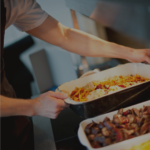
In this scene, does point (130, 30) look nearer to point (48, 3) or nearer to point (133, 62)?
point (133, 62)

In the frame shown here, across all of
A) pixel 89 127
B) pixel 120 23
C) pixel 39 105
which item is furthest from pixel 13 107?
pixel 120 23

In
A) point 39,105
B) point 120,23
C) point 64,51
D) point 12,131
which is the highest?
point 120,23

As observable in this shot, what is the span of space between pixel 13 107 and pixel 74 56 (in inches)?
43.1

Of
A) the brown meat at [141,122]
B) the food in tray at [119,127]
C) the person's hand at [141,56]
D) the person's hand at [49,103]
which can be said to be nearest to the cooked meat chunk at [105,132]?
the food in tray at [119,127]

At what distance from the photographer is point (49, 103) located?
2.45ft

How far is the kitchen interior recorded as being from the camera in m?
0.79

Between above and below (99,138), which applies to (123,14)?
above

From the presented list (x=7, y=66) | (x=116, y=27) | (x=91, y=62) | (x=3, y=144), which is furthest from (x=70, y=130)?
(x=7, y=66)

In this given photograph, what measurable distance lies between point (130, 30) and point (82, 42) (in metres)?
0.27

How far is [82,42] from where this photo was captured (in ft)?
3.54

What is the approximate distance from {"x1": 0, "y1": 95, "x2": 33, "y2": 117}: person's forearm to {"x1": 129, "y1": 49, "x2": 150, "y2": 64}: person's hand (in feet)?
1.84

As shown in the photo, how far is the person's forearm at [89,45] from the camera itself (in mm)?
1040

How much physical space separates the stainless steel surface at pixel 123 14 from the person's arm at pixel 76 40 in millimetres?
113

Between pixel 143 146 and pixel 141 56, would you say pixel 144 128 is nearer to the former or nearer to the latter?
pixel 143 146
